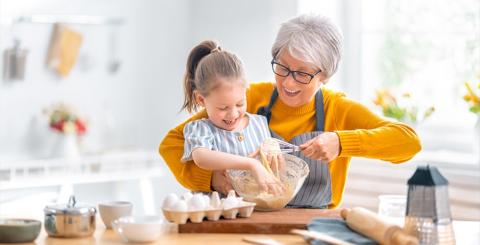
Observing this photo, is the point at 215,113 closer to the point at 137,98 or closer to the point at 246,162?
the point at 246,162

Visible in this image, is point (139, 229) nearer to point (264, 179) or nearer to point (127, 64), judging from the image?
point (264, 179)

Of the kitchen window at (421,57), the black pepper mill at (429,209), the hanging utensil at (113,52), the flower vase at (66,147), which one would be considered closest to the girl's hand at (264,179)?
the black pepper mill at (429,209)

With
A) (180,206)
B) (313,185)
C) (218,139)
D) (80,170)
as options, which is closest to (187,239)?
(180,206)

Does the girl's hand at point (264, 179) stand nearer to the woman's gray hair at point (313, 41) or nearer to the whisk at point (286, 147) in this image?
→ the whisk at point (286, 147)

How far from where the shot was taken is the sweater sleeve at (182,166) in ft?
9.14

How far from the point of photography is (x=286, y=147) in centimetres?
273

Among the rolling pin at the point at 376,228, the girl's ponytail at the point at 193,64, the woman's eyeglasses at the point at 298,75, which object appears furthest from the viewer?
the woman's eyeglasses at the point at 298,75

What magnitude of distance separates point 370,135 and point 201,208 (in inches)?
26.3

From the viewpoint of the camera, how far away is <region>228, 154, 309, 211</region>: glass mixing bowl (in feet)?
8.27

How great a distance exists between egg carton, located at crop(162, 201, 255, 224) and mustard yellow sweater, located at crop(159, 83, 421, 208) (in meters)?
0.38

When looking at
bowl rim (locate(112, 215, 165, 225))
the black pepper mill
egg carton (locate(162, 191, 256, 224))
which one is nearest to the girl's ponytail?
egg carton (locate(162, 191, 256, 224))

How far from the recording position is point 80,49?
15.3 ft

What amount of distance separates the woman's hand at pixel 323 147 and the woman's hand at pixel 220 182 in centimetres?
27

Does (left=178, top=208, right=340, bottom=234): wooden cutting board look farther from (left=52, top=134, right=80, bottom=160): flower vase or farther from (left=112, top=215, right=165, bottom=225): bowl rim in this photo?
(left=52, top=134, right=80, bottom=160): flower vase
